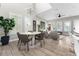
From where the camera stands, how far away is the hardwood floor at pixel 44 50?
3414 mm

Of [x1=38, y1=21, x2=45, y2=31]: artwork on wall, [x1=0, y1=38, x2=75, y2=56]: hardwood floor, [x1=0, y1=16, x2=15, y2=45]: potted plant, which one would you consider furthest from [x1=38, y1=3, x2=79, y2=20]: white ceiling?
[x1=0, y1=16, x2=15, y2=45]: potted plant

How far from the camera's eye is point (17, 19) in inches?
162

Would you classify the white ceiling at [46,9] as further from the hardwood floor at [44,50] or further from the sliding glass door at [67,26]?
the hardwood floor at [44,50]

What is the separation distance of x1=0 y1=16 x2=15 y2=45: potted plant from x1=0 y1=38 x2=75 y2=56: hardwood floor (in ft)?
1.07

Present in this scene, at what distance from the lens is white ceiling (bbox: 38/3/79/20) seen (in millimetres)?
3469

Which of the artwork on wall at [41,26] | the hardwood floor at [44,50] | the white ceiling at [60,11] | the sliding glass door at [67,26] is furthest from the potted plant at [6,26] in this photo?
the sliding glass door at [67,26]

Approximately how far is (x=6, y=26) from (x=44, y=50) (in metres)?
2.23

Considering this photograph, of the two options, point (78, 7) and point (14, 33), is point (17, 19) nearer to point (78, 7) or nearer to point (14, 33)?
point (14, 33)

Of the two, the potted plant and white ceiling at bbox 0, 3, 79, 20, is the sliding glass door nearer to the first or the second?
white ceiling at bbox 0, 3, 79, 20

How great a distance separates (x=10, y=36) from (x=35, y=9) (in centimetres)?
183

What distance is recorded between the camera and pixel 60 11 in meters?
3.74

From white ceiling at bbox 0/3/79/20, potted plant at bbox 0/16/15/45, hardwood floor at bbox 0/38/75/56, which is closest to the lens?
hardwood floor at bbox 0/38/75/56

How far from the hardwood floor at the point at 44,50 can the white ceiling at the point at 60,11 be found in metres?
1.21

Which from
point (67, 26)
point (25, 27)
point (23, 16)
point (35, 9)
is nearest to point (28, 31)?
point (25, 27)
